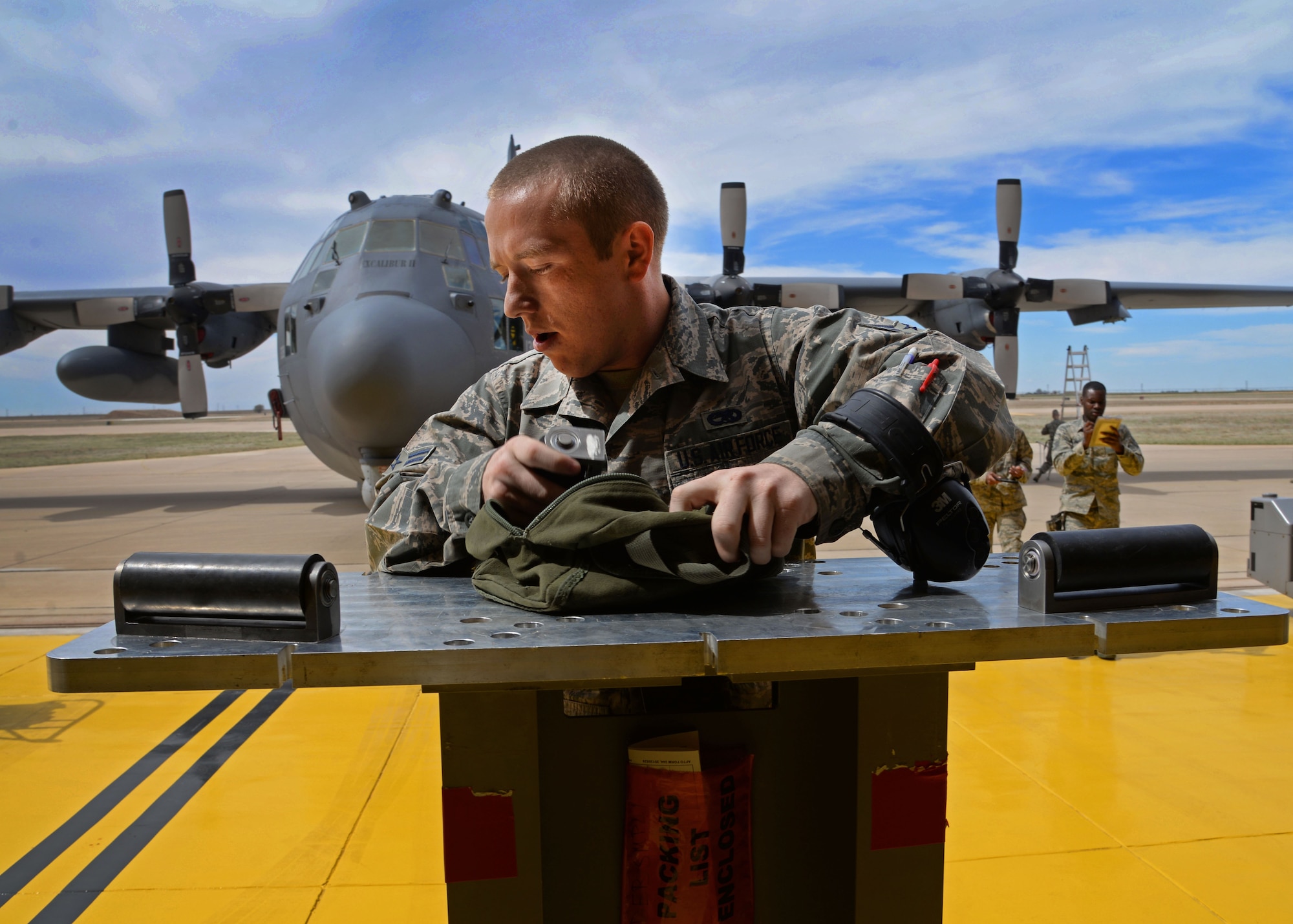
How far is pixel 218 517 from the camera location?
12.1 meters

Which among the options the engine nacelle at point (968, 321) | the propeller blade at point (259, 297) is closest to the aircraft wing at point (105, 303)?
the propeller blade at point (259, 297)

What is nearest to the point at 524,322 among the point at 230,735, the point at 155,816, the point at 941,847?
the point at 941,847

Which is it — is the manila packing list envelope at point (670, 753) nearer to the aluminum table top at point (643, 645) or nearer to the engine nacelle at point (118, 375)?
the aluminum table top at point (643, 645)

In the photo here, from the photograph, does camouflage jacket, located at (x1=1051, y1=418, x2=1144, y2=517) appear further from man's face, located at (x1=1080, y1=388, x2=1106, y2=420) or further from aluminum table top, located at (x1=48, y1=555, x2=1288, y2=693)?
aluminum table top, located at (x1=48, y1=555, x2=1288, y2=693)

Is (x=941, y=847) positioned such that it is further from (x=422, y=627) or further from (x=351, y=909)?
(x=351, y=909)

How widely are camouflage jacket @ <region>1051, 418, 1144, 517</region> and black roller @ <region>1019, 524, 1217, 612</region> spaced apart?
5.74 metres

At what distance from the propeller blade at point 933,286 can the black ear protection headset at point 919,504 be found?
13.5 meters

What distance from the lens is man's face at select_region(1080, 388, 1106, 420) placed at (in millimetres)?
6434

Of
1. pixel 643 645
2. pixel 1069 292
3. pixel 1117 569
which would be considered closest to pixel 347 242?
pixel 643 645

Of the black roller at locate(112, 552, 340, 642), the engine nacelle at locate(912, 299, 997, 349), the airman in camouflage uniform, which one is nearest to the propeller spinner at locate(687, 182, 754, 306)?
the engine nacelle at locate(912, 299, 997, 349)

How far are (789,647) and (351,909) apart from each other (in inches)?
82.1

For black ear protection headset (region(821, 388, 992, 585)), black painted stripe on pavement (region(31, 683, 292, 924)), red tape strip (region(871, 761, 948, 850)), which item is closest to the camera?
black ear protection headset (region(821, 388, 992, 585))

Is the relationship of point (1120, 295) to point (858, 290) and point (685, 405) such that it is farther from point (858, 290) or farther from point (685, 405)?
point (685, 405)

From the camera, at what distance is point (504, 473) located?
126 cm
